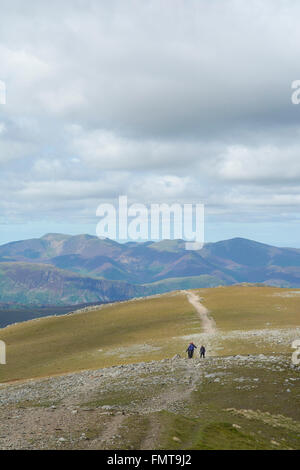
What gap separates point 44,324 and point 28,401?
2320 inches

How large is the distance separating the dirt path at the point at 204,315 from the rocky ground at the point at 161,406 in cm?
2343

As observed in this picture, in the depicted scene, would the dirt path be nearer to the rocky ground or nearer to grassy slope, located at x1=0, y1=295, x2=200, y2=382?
grassy slope, located at x1=0, y1=295, x2=200, y2=382

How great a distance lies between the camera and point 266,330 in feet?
212

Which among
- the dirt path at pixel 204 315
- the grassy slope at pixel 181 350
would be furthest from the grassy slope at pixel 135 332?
the dirt path at pixel 204 315

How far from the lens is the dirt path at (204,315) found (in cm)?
7151

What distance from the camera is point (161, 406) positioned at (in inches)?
1194

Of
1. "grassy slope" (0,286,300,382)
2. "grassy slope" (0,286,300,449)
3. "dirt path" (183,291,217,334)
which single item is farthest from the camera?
"dirt path" (183,291,217,334)

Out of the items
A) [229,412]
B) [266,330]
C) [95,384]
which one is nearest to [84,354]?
[95,384]

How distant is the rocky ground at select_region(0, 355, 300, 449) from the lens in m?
19.4

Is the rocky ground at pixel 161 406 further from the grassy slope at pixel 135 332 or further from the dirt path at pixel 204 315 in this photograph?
the dirt path at pixel 204 315

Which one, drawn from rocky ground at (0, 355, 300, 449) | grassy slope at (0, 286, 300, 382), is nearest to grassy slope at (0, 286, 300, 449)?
rocky ground at (0, 355, 300, 449)

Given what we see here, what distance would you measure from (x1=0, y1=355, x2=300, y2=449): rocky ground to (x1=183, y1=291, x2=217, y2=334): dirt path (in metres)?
23.4
